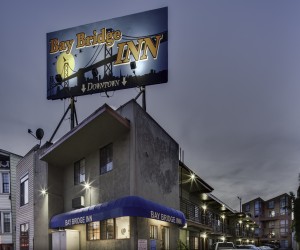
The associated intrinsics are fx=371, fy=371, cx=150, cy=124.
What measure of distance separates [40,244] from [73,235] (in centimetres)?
373

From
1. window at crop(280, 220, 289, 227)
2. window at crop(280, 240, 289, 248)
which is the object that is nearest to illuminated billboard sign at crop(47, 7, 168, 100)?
window at crop(280, 220, 289, 227)

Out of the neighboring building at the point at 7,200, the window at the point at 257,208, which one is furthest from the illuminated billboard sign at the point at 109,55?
the window at the point at 257,208

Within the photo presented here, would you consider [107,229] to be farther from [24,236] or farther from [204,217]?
[204,217]

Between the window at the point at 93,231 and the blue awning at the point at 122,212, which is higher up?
the blue awning at the point at 122,212

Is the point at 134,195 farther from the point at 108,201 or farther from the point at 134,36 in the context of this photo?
the point at 134,36

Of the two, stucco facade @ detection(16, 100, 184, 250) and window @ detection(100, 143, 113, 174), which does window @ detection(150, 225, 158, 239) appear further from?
window @ detection(100, 143, 113, 174)

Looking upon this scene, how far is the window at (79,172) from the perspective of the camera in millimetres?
21525

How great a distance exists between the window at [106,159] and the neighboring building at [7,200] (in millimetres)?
16658

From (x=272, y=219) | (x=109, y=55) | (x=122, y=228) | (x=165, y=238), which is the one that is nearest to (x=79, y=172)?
(x=122, y=228)

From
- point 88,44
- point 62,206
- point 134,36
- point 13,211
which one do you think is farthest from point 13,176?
point 134,36

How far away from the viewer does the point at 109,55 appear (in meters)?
24.9

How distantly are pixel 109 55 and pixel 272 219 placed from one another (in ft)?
314

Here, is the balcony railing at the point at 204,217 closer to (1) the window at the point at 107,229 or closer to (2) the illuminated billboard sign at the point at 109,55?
(2) the illuminated billboard sign at the point at 109,55

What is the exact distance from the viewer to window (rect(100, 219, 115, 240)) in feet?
58.2
